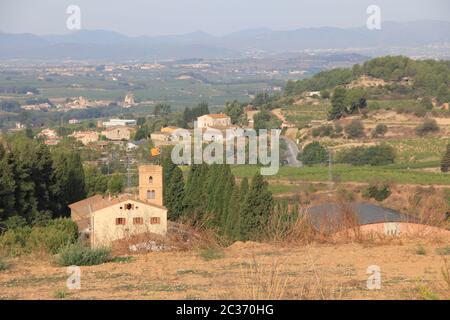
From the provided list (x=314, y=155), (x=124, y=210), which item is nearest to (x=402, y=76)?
(x=314, y=155)

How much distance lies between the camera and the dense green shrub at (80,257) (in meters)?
6.05

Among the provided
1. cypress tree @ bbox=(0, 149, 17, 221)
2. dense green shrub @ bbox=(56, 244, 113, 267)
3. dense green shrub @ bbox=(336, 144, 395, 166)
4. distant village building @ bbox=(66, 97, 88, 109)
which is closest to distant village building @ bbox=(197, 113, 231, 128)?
dense green shrub @ bbox=(336, 144, 395, 166)

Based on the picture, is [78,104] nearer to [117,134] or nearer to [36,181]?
[117,134]

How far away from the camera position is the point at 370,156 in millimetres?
33719

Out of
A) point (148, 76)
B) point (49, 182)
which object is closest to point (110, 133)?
point (49, 182)

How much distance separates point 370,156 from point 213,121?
1580 centimetres

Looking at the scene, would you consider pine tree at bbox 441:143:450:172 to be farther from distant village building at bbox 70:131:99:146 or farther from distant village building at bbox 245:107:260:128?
distant village building at bbox 70:131:99:146

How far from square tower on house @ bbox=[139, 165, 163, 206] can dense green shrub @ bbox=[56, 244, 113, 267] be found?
13.7 meters

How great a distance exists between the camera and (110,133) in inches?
2009

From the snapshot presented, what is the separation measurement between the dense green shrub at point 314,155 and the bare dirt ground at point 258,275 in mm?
27871

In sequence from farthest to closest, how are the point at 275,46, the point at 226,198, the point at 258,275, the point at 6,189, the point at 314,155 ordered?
the point at 275,46
the point at 314,155
the point at 226,198
the point at 6,189
the point at 258,275

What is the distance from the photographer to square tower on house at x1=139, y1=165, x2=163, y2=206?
1997 centimetres

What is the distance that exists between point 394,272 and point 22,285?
242 centimetres

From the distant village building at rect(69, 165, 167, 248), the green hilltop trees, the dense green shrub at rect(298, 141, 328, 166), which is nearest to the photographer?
the distant village building at rect(69, 165, 167, 248)
